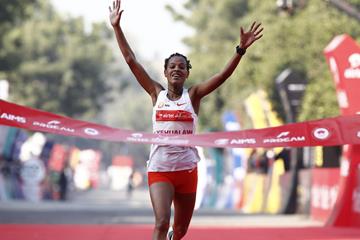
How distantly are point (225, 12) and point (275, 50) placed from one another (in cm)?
2641

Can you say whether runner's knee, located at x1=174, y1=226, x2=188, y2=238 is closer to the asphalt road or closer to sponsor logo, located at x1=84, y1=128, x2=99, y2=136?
sponsor logo, located at x1=84, y1=128, x2=99, y2=136

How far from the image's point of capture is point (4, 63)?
47.1 metres

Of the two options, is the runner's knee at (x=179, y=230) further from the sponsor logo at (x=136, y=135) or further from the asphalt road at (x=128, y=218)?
the asphalt road at (x=128, y=218)

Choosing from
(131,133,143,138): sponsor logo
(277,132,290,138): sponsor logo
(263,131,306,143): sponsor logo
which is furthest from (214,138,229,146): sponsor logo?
(131,133,143,138): sponsor logo

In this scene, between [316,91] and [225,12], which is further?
[225,12]

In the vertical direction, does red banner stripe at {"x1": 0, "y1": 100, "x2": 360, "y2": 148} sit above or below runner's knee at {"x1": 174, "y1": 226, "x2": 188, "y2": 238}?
above

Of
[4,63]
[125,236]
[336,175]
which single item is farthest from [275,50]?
[125,236]

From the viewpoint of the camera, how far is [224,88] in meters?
62.3

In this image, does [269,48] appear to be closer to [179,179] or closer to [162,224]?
[179,179]

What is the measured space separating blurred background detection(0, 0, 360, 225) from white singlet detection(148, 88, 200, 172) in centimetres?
1304

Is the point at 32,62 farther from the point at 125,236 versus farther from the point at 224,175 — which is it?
the point at 125,236

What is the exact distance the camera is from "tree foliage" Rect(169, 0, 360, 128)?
120ft

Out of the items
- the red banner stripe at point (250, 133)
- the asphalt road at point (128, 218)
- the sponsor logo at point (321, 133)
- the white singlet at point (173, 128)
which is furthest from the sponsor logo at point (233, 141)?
the asphalt road at point (128, 218)

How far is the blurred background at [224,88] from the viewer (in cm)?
3158
